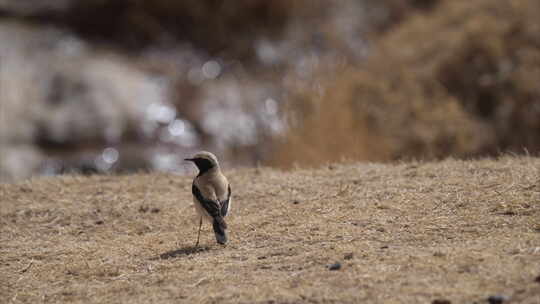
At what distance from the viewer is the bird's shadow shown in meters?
6.45

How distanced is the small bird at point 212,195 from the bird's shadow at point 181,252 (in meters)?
0.07

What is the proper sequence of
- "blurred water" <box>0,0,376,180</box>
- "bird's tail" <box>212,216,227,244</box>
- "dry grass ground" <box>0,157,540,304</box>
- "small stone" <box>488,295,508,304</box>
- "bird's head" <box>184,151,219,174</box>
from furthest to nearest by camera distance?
"blurred water" <box>0,0,376,180</box>
"bird's head" <box>184,151,219,174</box>
"bird's tail" <box>212,216,227,244</box>
"dry grass ground" <box>0,157,540,304</box>
"small stone" <box>488,295,508,304</box>

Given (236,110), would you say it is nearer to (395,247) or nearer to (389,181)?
(389,181)

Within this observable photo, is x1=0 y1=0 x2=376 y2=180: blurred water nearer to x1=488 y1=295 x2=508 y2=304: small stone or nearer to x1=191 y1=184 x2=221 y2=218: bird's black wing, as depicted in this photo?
x1=191 y1=184 x2=221 y2=218: bird's black wing

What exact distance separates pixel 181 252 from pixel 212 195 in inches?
19.4

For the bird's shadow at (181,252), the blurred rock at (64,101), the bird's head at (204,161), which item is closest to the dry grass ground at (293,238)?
the bird's shadow at (181,252)

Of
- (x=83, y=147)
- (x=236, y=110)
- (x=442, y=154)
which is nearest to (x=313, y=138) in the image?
(x=442, y=154)

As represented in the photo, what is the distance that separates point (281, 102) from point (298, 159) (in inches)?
128

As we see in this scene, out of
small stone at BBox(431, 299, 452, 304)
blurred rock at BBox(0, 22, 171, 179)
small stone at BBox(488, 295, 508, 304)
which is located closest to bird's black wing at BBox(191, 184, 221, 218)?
small stone at BBox(431, 299, 452, 304)

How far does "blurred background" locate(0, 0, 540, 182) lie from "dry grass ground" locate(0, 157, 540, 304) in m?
4.73

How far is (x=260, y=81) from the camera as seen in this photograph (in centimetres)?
1830

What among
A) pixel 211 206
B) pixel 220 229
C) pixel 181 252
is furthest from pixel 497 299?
pixel 181 252

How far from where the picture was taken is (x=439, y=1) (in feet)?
65.7

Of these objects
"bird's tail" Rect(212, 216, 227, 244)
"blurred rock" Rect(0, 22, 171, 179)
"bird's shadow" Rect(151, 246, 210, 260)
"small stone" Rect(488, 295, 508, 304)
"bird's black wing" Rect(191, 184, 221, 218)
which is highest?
"blurred rock" Rect(0, 22, 171, 179)
